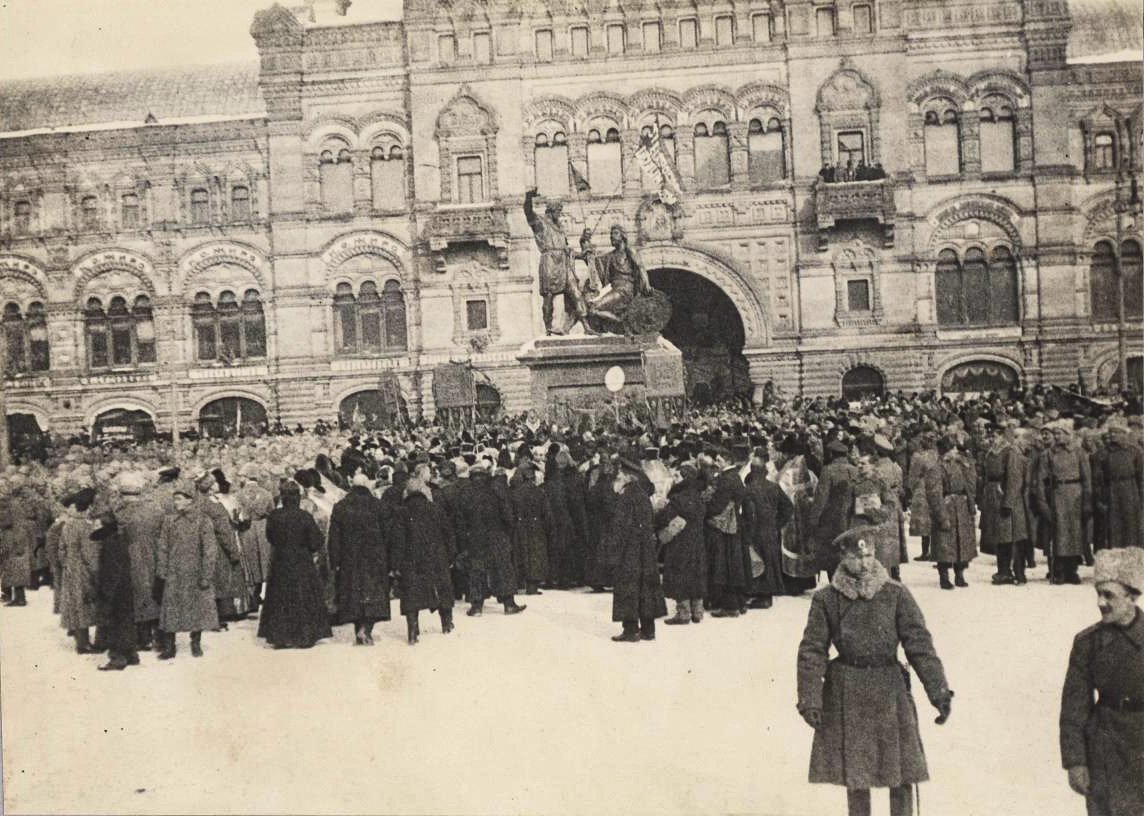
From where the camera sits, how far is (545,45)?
103ft

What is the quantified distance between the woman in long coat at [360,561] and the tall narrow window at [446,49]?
896 inches

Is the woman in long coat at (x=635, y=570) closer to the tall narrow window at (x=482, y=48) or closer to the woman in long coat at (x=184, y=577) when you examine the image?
the woman in long coat at (x=184, y=577)

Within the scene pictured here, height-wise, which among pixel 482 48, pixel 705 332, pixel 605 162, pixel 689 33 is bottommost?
pixel 705 332

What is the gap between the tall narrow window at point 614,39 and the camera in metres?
31.8

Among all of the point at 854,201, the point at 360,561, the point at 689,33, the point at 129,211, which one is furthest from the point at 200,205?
the point at 360,561

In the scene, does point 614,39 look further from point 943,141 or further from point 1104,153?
point 1104,153

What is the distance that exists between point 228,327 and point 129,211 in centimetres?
445

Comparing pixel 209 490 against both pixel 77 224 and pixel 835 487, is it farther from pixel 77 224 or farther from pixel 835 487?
pixel 77 224

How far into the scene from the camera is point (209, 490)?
11.2 meters

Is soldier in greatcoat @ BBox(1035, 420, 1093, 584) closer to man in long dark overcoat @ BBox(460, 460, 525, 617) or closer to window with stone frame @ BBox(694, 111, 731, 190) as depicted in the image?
man in long dark overcoat @ BBox(460, 460, 525, 617)

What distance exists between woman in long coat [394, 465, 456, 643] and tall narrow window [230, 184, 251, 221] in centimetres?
2367

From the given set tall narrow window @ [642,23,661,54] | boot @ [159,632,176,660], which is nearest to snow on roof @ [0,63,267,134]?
tall narrow window @ [642,23,661,54]

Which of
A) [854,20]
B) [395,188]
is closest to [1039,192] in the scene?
[854,20]

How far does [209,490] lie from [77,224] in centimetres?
2351
